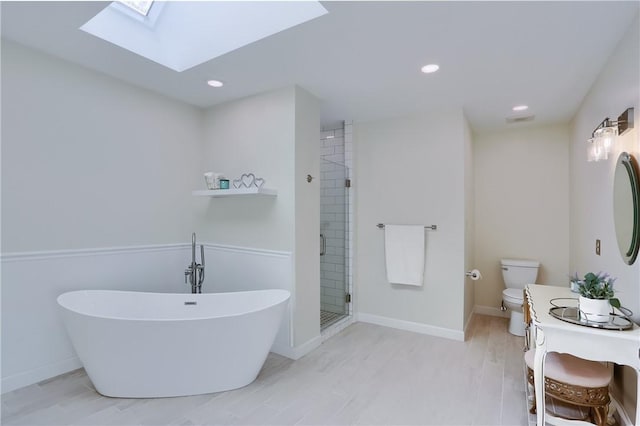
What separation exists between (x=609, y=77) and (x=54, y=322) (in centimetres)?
459

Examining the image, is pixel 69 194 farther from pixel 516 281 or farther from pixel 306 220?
pixel 516 281

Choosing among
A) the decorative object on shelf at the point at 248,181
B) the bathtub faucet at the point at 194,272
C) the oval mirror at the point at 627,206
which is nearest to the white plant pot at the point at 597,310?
the oval mirror at the point at 627,206

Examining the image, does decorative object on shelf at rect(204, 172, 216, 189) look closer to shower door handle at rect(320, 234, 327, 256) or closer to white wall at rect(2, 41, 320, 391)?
white wall at rect(2, 41, 320, 391)

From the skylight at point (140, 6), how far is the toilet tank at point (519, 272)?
450 cm

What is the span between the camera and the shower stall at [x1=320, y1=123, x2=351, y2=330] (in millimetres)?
3871

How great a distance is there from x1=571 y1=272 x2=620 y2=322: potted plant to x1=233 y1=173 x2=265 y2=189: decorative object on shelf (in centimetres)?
252

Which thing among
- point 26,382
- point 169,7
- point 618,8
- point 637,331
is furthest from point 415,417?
point 169,7

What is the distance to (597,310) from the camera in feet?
5.69

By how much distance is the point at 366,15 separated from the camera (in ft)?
6.09

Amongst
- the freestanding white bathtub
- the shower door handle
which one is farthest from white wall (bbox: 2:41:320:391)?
the shower door handle

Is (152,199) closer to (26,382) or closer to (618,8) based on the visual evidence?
(26,382)

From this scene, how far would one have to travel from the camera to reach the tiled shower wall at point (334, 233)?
387cm

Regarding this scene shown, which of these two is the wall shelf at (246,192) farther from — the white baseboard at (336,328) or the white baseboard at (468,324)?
the white baseboard at (468,324)

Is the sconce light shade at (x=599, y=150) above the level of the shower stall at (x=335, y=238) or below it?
above
